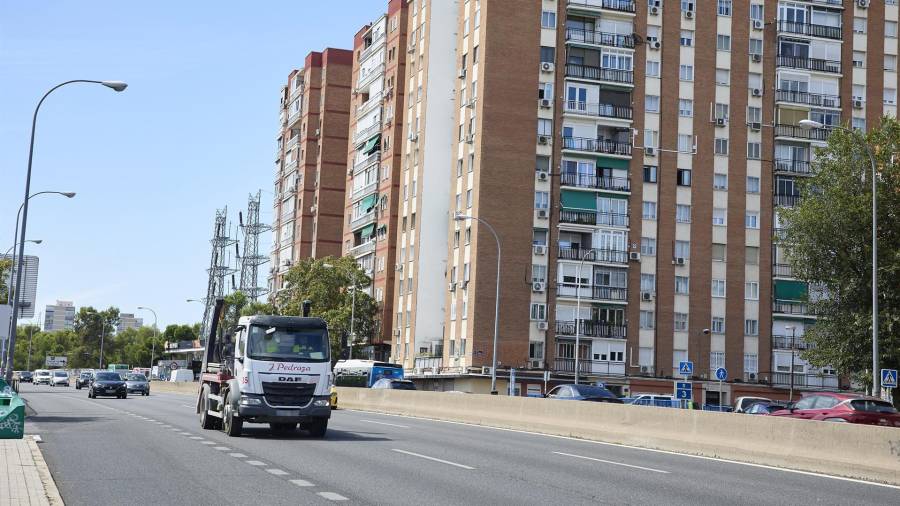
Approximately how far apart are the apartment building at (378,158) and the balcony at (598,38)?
58.7 ft

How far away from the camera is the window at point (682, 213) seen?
73812 mm

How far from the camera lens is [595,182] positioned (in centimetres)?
7306

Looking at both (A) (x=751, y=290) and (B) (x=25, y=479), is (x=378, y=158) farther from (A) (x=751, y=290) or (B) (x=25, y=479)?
(B) (x=25, y=479)

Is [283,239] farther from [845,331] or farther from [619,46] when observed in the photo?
[845,331]

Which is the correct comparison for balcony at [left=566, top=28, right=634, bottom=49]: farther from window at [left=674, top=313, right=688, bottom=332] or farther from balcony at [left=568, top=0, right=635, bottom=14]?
window at [left=674, top=313, right=688, bottom=332]

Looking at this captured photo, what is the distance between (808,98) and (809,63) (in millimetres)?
2474

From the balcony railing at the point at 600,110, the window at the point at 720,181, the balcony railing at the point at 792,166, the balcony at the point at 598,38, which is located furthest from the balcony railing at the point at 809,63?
the balcony railing at the point at 600,110

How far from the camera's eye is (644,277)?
240 feet

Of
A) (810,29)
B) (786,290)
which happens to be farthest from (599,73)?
(786,290)

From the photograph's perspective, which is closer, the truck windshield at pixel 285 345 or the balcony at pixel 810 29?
the truck windshield at pixel 285 345

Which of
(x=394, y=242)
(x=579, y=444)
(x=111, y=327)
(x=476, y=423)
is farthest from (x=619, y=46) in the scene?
(x=111, y=327)

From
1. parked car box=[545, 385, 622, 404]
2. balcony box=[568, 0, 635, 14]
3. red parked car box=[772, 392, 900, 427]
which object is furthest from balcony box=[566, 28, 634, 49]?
red parked car box=[772, 392, 900, 427]

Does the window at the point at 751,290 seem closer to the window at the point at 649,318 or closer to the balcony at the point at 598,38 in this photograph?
the window at the point at 649,318

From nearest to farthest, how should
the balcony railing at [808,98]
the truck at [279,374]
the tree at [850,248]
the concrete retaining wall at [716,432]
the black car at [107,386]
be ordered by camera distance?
the concrete retaining wall at [716,432] < the truck at [279,374] < the tree at [850,248] < the black car at [107,386] < the balcony railing at [808,98]
